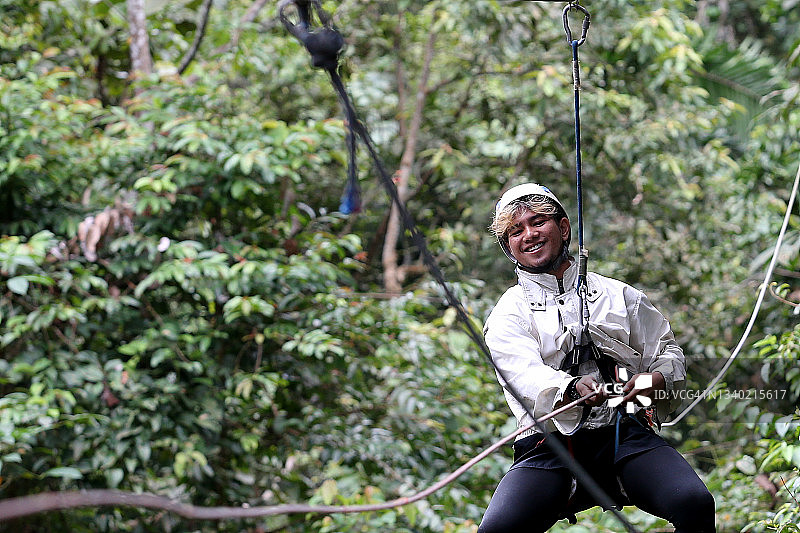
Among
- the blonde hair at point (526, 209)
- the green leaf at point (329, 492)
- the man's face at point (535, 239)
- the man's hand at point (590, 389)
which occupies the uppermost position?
the blonde hair at point (526, 209)

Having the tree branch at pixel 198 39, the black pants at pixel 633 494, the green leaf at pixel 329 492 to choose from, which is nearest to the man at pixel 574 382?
the black pants at pixel 633 494

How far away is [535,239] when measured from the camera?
2021mm

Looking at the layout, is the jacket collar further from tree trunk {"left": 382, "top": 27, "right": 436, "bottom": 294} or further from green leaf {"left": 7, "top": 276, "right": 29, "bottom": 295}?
tree trunk {"left": 382, "top": 27, "right": 436, "bottom": 294}

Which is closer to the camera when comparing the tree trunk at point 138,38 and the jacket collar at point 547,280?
the jacket collar at point 547,280

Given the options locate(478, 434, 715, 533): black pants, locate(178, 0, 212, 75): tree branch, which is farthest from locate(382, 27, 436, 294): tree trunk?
locate(478, 434, 715, 533): black pants

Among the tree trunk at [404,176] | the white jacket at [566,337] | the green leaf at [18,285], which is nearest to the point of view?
the white jacket at [566,337]

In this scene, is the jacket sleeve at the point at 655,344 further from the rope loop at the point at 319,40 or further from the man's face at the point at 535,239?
the rope loop at the point at 319,40

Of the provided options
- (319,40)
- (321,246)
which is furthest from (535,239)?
(321,246)

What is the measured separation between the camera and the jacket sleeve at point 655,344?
1965 mm

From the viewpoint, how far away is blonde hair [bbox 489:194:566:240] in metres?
2.03

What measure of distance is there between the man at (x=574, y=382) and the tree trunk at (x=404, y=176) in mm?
3205

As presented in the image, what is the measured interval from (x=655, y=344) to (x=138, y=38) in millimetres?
3437

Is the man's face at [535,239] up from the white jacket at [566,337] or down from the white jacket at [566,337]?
up

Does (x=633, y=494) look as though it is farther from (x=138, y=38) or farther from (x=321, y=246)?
(x=138, y=38)
